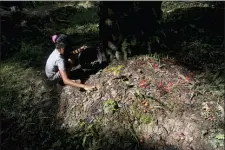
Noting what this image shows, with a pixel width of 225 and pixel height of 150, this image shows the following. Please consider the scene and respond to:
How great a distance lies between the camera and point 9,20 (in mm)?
11984

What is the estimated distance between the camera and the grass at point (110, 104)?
20.0 ft

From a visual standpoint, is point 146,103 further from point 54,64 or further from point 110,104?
point 54,64

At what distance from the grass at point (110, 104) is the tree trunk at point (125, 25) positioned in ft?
1.56

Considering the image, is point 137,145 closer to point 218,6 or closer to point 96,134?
point 96,134

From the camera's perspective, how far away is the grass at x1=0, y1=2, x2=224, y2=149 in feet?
20.0

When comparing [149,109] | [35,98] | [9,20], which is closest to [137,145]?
[149,109]

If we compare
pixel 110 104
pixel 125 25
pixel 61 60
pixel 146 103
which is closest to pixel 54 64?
pixel 61 60

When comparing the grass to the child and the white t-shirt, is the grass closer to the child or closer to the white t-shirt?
the white t-shirt

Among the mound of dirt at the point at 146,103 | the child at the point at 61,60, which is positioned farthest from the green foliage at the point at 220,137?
the child at the point at 61,60

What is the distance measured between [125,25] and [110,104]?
6.86ft

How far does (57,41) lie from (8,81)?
2.61 metres

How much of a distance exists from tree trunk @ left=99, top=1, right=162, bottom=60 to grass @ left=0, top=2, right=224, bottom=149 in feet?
1.56

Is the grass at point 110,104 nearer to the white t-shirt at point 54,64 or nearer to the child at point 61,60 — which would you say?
the white t-shirt at point 54,64

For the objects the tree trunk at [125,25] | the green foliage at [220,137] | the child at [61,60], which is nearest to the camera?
the green foliage at [220,137]
